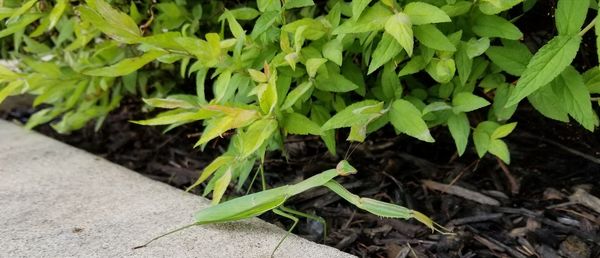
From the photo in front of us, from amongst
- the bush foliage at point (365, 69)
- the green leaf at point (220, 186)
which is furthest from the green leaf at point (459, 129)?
the green leaf at point (220, 186)

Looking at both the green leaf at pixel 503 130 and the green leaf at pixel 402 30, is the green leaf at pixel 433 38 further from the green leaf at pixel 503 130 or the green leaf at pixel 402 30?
the green leaf at pixel 503 130

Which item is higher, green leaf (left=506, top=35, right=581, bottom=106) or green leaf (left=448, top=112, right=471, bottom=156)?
green leaf (left=506, top=35, right=581, bottom=106)

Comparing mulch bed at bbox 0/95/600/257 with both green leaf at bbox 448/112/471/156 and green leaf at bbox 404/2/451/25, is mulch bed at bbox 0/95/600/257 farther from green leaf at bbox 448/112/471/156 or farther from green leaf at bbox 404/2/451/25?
green leaf at bbox 404/2/451/25

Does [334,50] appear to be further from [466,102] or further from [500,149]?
[500,149]

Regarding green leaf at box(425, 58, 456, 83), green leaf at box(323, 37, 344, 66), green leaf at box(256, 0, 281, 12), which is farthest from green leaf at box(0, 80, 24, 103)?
green leaf at box(425, 58, 456, 83)

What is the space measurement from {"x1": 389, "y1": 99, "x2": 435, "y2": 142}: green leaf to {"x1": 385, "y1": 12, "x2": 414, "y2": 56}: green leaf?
0.68 feet

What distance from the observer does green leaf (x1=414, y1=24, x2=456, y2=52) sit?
115cm

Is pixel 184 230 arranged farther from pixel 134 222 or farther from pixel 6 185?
pixel 6 185

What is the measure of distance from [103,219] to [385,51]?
2.56 feet

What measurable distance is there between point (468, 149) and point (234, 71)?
81cm

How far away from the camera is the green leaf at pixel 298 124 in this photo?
1.29 meters

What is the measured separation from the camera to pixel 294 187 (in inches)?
48.6

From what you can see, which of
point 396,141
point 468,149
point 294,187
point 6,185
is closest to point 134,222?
point 294,187

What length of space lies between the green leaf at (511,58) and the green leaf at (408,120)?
0.71ft
